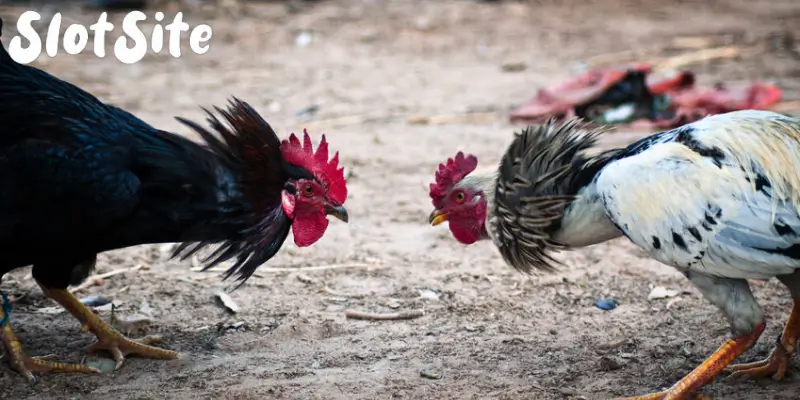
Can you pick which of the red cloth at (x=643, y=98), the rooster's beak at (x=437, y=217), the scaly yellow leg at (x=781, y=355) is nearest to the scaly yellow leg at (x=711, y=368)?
the scaly yellow leg at (x=781, y=355)

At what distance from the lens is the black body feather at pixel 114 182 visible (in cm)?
362

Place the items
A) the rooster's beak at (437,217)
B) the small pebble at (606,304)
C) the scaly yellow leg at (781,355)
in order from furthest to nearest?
the small pebble at (606,304), the rooster's beak at (437,217), the scaly yellow leg at (781,355)

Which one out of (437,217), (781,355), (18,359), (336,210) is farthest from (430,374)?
(18,359)

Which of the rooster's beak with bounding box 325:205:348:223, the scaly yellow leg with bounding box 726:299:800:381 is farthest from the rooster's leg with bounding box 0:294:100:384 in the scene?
the scaly yellow leg with bounding box 726:299:800:381

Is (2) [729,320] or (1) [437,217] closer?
(2) [729,320]

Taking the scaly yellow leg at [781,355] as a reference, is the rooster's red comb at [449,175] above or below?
above

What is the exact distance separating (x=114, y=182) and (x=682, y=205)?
84.4 inches

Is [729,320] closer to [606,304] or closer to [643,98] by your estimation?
[606,304]

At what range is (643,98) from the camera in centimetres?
763

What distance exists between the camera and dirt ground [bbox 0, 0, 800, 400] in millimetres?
3865

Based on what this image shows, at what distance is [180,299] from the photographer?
15.9 feet

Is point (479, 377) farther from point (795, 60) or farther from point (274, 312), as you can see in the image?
point (795, 60)

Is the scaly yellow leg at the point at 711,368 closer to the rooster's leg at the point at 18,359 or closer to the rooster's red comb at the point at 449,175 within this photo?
the rooster's red comb at the point at 449,175

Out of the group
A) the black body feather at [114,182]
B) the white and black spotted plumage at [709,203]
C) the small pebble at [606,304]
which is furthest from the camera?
the small pebble at [606,304]
